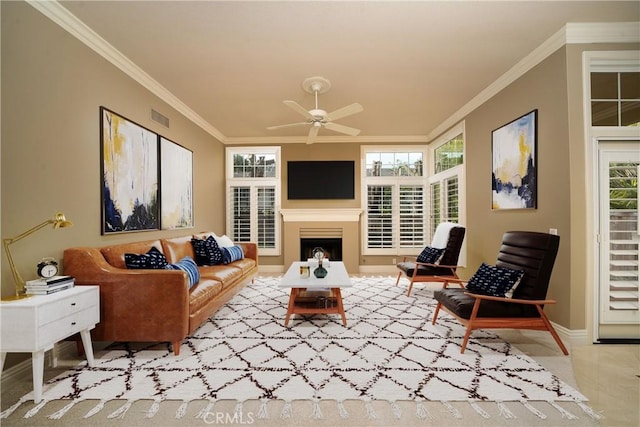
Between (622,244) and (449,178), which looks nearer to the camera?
(622,244)

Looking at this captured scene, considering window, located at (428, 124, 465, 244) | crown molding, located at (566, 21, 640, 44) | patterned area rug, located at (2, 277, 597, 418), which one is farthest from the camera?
window, located at (428, 124, 465, 244)

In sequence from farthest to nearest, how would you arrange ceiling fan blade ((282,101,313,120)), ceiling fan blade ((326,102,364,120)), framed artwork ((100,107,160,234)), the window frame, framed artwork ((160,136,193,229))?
A: the window frame < framed artwork ((160,136,193,229)) < ceiling fan blade ((326,102,364,120)) < ceiling fan blade ((282,101,313,120)) < framed artwork ((100,107,160,234))

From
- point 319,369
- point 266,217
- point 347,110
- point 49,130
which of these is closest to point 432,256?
point 347,110

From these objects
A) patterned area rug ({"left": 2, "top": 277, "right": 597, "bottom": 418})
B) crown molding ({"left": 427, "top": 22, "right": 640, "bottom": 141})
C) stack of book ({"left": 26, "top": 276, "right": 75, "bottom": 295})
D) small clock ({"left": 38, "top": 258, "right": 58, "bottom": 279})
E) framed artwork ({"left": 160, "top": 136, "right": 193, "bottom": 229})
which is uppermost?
crown molding ({"left": 427, "top": 22, "right": 640, "bottom": 141})

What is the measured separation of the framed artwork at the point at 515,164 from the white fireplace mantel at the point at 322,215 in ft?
9.66

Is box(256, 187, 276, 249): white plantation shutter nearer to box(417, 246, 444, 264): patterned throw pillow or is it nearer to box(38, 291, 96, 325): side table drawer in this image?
box(417, 246, 444, 264): patterned throw pillow

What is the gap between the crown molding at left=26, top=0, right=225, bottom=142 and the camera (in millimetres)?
2479

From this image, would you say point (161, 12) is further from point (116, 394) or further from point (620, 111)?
point (620, 111)

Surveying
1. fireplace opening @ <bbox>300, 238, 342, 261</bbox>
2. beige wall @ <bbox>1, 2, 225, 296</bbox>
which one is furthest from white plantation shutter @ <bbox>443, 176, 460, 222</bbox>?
beige wall @ <bbox>1, 2, 225, 296</bbox>

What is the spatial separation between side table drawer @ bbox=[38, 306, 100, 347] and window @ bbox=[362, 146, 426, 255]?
5.13 meters

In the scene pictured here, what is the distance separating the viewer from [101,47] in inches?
118

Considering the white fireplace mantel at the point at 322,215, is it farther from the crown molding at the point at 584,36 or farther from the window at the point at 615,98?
the window at the point at 615,98

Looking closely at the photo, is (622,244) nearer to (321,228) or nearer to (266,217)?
(321,228)

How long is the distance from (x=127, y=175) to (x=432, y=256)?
4.38m
